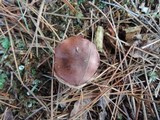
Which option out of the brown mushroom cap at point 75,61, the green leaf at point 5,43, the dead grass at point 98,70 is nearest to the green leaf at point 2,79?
the dead grass at point 98,70

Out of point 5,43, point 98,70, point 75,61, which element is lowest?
point 98,70

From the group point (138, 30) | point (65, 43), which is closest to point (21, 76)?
point (65, 43)

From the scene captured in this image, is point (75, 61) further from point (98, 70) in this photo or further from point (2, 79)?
point (2, 79)

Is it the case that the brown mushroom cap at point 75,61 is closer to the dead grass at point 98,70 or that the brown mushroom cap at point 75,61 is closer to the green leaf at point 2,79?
the dead grass at point 98,70

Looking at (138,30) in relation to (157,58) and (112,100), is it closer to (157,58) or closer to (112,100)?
(157,58)

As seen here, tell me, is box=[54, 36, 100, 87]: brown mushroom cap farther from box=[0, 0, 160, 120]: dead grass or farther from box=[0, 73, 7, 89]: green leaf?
box=[0, 73, 7, 89]: green leaf

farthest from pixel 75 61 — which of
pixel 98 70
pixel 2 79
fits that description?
pixel 2 79
